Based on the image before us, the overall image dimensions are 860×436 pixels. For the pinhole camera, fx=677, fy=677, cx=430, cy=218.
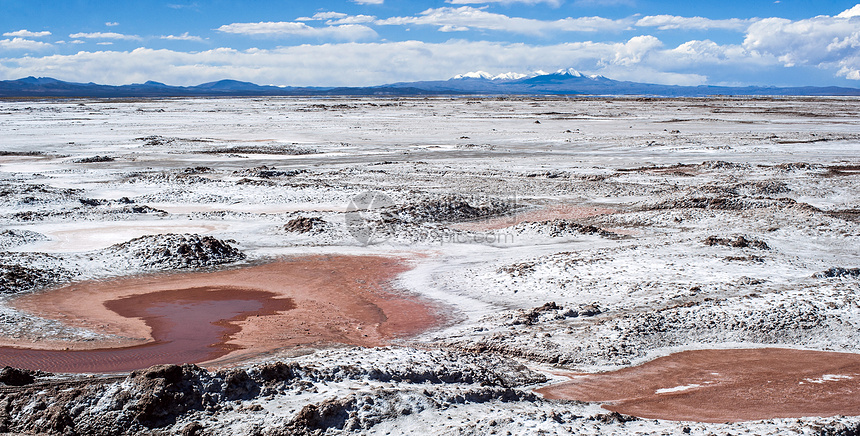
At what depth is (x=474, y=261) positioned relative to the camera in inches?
579

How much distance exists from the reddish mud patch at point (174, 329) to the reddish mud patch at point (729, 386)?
4.97 metres

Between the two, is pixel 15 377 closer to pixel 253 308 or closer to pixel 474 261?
pixel 253 308

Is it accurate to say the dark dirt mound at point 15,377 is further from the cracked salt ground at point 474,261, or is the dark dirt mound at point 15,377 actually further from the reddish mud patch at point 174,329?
the reddish mud patch at point 174,329

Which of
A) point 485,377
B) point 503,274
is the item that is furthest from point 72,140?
point 485,377

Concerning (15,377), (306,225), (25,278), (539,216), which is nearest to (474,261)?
(306,225)

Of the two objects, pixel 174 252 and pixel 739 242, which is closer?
pixel 174 252

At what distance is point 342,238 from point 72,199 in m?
A: 9.49

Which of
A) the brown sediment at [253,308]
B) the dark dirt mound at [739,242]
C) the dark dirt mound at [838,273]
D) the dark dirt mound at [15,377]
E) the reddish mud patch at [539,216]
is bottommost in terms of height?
the brown sediment at [253,308]

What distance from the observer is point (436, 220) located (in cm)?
1919

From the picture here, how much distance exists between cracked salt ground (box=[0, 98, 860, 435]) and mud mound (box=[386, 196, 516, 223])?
0.08 m
